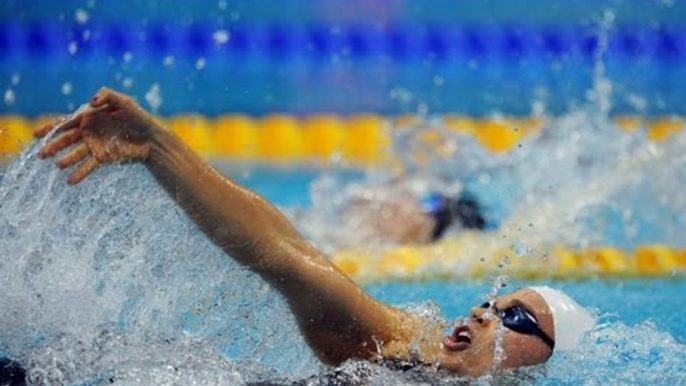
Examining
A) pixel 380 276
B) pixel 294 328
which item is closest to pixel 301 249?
pixel 294 328

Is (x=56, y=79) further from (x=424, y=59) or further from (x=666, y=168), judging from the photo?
(x=666, y=168)

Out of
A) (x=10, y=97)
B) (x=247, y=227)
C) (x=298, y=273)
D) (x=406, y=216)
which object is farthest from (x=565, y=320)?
(x=10, y=97)

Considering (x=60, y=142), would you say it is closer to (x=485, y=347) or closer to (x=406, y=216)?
(x=485, y=347)

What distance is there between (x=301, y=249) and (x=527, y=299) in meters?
0.42

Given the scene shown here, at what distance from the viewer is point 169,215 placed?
2.36 meters

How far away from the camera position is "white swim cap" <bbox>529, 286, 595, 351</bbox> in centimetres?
248

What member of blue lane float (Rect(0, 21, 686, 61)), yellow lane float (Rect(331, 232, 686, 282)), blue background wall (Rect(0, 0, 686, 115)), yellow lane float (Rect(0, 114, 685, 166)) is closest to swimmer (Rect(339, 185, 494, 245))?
yellow lane float (Rect(331, 232, 686, 282))

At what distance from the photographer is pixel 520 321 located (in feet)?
7.86

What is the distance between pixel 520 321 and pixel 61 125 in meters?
0.85

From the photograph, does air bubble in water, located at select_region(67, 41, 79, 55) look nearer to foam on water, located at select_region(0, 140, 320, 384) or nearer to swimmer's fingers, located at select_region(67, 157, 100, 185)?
foam on water, located at select_region(0, 140, 320, 384)

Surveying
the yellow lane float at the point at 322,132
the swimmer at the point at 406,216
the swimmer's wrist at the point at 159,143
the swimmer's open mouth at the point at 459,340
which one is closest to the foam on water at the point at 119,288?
the swimmer's wrist at the point at 159,143

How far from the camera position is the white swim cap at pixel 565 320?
248cm

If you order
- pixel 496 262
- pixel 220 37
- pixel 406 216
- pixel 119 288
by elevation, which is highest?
pixel 220 37

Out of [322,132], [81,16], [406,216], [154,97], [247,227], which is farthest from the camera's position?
[81,16]
